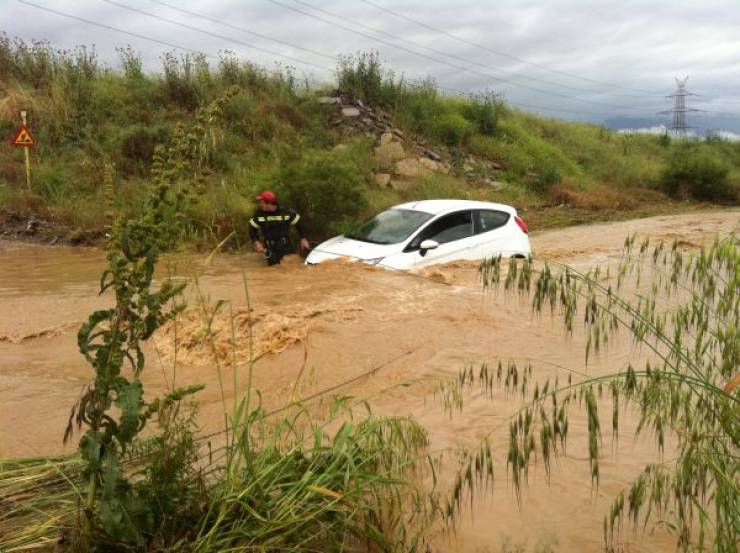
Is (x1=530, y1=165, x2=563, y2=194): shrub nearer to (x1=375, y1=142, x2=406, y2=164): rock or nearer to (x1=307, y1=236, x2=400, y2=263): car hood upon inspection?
(x1=375, y1=142, x2=406, y2=164): rock

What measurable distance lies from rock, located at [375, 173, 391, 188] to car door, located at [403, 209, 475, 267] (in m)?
9.00

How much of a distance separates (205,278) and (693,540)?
816cm

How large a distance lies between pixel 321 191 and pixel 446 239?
3.79 metres

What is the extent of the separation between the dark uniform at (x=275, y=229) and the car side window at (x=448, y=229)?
83.6 inches

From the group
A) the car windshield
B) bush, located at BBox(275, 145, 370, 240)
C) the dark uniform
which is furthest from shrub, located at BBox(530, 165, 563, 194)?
the dark uniform

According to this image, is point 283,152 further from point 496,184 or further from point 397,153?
point 496,184

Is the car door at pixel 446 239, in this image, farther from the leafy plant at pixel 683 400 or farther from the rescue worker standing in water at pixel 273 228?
the leafy plant at pixel 683 400

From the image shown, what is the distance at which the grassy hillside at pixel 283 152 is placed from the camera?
13844mm

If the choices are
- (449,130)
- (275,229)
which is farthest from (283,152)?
(449,130)

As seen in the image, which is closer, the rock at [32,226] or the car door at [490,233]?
the car door at [490,233]

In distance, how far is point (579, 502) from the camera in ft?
12.4

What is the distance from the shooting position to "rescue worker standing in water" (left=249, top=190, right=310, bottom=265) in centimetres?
1063

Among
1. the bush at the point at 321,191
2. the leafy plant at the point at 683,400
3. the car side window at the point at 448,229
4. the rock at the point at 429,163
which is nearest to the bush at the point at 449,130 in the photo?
the rock at the point at 429,163

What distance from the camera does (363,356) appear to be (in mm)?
6535
